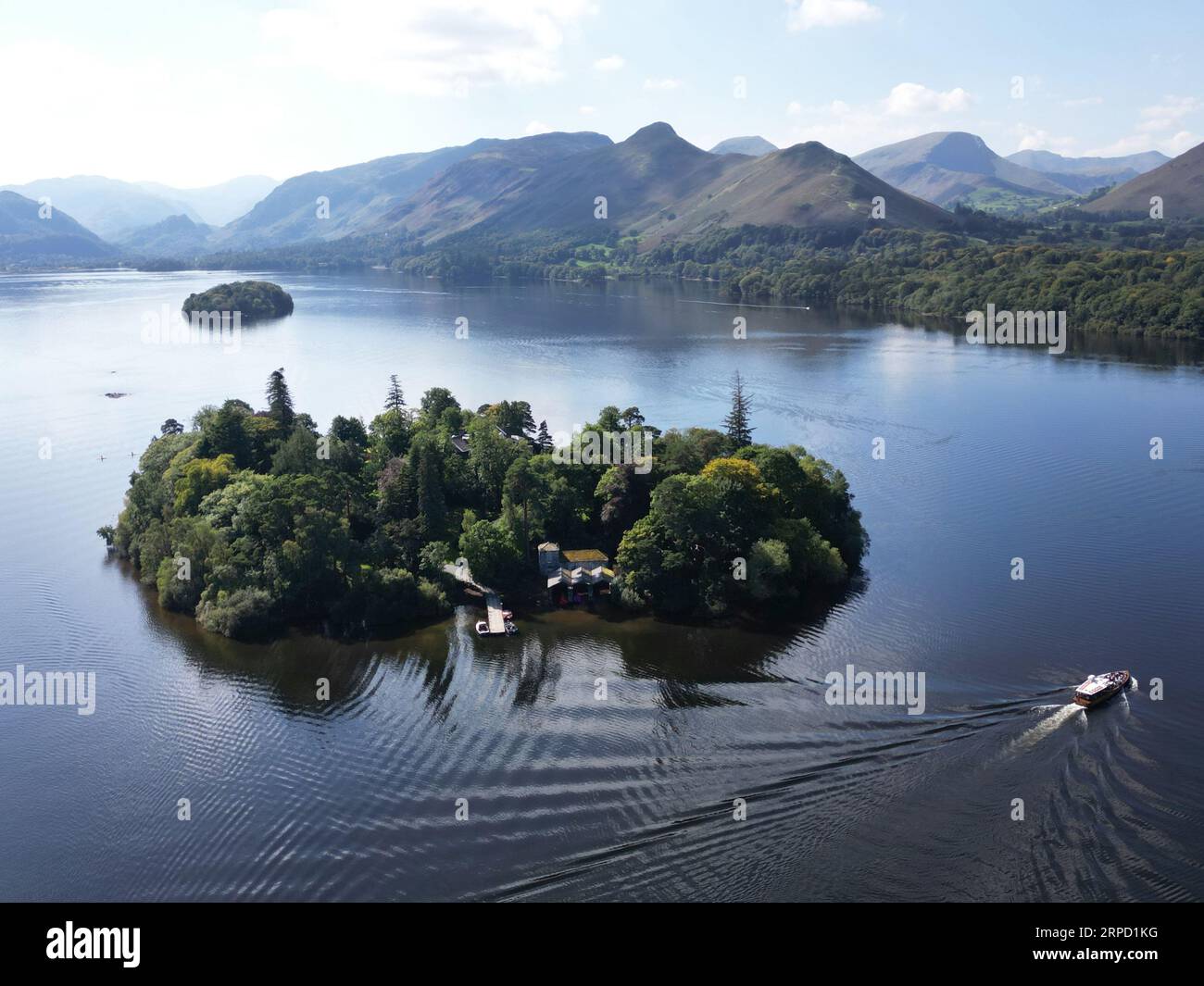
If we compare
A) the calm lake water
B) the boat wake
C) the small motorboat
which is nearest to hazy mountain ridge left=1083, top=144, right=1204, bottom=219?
A: the calm lake water

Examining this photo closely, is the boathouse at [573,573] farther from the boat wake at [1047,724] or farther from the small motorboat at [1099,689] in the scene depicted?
the small motorboat at [1099,689]

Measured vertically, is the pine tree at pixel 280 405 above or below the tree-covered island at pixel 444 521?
above

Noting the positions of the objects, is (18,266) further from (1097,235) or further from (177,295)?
(1097,235)

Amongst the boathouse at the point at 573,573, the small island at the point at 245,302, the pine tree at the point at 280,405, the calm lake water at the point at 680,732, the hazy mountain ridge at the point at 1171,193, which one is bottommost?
the calm lake water at the point at 680,732

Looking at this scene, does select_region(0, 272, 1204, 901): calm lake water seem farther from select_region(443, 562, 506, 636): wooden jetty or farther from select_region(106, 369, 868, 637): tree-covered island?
select_region(106, 369, 868, 637): tree-covered island

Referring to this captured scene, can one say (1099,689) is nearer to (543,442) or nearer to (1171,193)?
(543,442)

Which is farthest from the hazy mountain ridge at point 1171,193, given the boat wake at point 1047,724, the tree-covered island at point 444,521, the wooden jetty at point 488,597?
the wooden jetty at point 488,597

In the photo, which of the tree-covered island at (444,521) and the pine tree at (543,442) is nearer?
the tree-covered island at (444,521)
